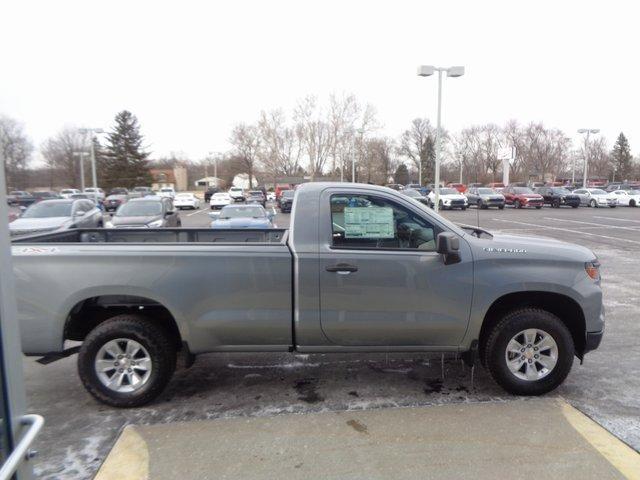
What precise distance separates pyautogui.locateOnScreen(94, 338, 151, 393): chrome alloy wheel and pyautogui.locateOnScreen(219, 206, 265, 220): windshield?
11.1 m

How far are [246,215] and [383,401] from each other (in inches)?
463

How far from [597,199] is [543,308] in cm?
4012

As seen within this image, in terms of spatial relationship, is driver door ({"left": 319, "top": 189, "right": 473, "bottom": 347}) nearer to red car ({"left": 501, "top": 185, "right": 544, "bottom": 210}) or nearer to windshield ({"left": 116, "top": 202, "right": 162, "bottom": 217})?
windshield ({"left": 116, "top": 202, "right": 162, "bottom": 217})

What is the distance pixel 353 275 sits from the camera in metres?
4.01

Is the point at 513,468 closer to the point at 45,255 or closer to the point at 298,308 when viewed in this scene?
the point at 298,308

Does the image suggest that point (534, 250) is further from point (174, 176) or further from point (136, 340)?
point (174, 176)

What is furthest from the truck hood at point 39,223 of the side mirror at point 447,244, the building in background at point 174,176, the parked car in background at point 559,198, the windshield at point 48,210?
the building in background at point 174,176

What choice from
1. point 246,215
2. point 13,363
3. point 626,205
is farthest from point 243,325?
point 626,205

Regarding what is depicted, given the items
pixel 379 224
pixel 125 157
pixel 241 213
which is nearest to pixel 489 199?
pixel 241 213

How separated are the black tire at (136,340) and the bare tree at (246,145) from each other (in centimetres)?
8665

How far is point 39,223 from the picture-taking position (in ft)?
47.0

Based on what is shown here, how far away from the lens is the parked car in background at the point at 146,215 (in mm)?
14750

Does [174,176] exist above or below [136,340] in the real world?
above

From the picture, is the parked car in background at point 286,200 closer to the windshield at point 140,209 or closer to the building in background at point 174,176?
the windshield at point 140,209
